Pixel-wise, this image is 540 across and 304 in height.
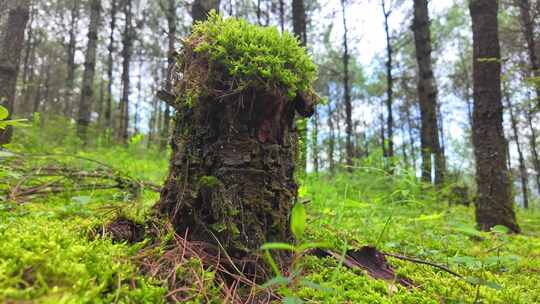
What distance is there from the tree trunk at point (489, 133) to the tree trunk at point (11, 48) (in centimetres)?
716

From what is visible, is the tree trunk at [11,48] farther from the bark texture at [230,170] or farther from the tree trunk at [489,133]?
the tree trunk at [489,133]

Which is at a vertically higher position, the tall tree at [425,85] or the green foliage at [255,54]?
the tall tree at [425,85]

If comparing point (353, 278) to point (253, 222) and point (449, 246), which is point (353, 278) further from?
point (449, 246)

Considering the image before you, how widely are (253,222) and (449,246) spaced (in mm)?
2022

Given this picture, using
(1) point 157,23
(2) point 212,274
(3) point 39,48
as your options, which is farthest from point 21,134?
(3) point 39,48

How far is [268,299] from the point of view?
4.78 ft

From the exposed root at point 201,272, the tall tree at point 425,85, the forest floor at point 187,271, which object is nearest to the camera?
the forest floor at point 187,271

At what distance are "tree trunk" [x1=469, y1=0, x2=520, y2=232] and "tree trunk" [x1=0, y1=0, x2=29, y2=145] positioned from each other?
716cm

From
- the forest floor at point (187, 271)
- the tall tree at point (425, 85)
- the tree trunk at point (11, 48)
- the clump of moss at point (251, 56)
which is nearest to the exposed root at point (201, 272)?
the forest floor at point (187, 271)

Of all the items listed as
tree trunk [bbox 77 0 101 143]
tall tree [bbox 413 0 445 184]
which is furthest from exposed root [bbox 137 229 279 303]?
tree trunk [bbox 77 0 101 143]

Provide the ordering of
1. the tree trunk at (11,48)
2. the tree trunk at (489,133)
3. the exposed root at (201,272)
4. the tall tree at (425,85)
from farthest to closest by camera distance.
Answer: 1. the tall tree at (425,85)
2. the tree trunk at (11,48)
3. the tree trunk at (489,133)
4. the exposed root at (201,272)

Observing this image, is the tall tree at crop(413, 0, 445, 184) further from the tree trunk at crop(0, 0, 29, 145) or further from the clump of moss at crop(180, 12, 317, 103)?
the tree trunk at crop(0, 0, 29, 145)

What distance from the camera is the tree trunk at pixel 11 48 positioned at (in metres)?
5.05

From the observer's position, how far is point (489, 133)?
3879mm
